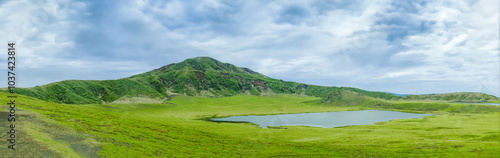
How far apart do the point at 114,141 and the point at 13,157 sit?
1811 cm

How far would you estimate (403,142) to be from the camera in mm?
79812

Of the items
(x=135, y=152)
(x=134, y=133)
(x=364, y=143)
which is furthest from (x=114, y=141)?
(x=364, y=143)

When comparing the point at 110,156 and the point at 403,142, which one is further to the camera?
the point at 403,142

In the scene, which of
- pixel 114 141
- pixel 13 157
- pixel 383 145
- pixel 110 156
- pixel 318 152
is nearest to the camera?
pixel 13 157

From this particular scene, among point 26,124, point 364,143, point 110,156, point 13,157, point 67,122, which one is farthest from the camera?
point 364,143

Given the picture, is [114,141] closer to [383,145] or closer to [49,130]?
[49,130]

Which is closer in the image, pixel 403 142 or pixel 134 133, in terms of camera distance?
pixel 134 133

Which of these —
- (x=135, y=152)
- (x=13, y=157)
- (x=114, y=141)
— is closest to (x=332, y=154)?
(x=135, y=152)

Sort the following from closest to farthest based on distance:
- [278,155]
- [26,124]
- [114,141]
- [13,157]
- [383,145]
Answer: [13,157] → [26,124] → [114,141] → [278,155] → [383,145]

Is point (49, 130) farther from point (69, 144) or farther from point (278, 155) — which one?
point (278, 155)

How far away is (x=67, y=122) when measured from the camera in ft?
189

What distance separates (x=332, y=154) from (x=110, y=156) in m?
53.3

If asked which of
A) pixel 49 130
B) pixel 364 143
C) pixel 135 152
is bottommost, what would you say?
pixel 364 143

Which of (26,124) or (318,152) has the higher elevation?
(26,124)
